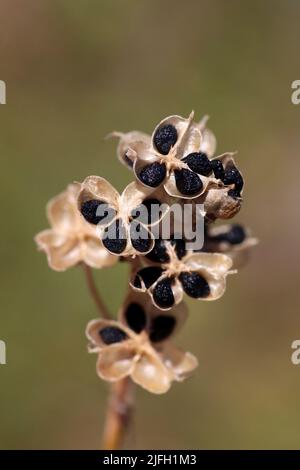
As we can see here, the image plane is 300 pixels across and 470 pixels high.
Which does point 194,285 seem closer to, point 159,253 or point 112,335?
point 159,253

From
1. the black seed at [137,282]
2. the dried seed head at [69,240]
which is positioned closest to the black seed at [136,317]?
the dried seed head at [69,240]

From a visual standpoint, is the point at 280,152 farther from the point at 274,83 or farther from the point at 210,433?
the point at 210,433

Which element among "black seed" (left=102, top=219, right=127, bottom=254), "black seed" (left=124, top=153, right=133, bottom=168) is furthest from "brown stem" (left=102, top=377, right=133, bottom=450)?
"black seed" (left=124, top=153, right=133, bottom=168)

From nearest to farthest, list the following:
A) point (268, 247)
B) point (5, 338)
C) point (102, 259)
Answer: point (102, 259) → point (5, 338) → point (268, 247)

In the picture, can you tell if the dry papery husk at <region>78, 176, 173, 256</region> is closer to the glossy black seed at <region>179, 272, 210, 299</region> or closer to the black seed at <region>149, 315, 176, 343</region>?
the glossy black seed at <region>179, 272, 210, 299</region>

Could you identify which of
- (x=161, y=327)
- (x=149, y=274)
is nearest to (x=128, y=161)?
(x=149, y=274)

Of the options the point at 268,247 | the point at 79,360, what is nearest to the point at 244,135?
the point at 268,247
